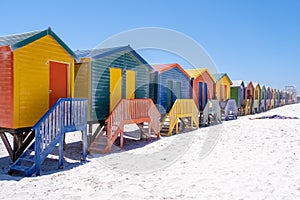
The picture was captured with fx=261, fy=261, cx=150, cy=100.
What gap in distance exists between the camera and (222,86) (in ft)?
86.4

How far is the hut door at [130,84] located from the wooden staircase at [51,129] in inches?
135

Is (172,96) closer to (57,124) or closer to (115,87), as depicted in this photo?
Answer: (115,87)

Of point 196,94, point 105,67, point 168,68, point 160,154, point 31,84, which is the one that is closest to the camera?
point 31,84

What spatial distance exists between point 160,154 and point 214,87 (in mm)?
15531

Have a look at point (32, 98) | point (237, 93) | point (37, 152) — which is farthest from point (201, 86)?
point (37, 152)

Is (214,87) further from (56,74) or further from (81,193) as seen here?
(81,193)

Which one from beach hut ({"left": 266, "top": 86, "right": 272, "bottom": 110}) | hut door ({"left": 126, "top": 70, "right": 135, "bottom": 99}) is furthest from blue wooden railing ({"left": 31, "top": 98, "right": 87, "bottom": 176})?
beach hut ({"left": 266, "top": 86, "right": 272, "bottom": 110})

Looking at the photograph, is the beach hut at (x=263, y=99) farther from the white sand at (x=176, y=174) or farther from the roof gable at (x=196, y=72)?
the white sand at (x=176, y=174)

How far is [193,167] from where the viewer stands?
25.4 feet

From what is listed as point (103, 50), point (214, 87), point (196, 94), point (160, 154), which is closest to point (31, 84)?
point (103, 50)

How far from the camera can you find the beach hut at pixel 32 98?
303 inches

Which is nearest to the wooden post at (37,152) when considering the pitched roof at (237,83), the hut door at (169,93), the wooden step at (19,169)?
the wooden step at (19,169)

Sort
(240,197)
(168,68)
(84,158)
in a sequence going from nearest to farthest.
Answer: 1. (240,197)
2. (84,158)
3. (168,68)

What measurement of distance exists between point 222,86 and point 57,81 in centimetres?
2010
